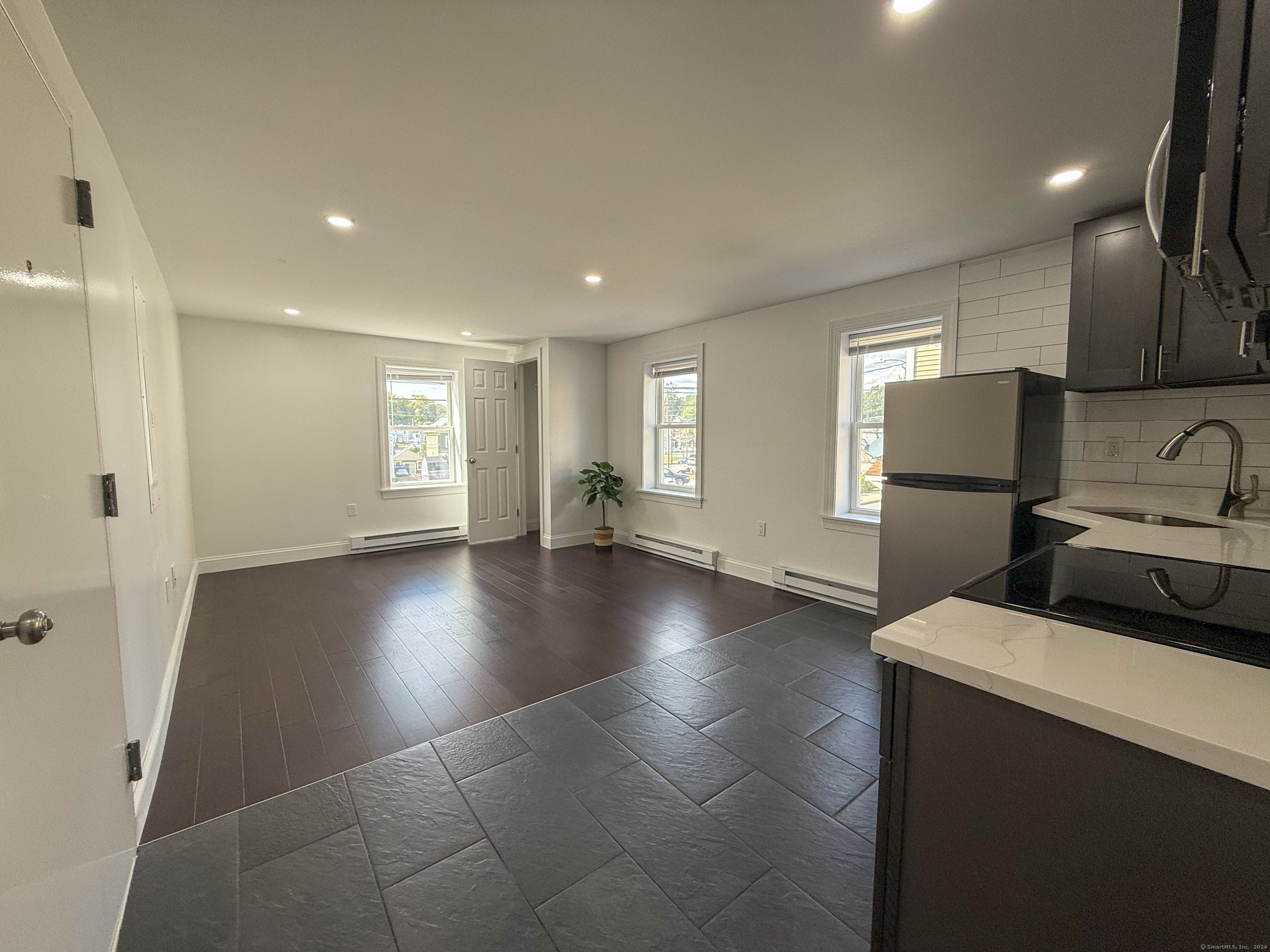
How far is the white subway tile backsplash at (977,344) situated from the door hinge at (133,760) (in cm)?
411

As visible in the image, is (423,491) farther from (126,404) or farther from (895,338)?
(895,338)

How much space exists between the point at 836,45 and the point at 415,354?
5236 millimetres

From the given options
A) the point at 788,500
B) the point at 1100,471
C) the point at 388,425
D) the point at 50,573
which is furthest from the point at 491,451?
the point at 1100,471

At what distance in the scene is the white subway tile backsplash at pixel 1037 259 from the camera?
2676 millimetres

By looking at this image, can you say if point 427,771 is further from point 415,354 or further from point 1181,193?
point 415,354

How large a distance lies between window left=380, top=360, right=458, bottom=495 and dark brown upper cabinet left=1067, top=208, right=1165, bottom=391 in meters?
5.55

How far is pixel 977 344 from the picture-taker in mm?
3047

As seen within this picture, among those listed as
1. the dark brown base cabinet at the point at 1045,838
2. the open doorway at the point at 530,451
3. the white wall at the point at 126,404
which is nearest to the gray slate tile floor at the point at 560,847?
→ the white wall at the point at 126,404

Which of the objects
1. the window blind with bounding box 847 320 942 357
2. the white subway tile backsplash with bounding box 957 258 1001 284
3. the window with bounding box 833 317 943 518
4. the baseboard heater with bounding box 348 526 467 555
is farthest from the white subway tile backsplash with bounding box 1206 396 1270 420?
the baseboard heater with bounding box 348 526 467 555

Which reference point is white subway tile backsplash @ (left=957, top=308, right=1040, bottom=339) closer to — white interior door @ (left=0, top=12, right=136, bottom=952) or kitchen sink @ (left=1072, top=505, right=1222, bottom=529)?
kitchen sink @ (left=1072, top=505, right=1222, bottom=529)

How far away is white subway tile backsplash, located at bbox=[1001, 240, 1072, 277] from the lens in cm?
268

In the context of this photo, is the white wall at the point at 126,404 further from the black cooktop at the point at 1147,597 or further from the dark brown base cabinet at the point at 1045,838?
the black cooktop at the point at 1147,597

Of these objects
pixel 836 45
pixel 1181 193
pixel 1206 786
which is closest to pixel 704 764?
pixel 1206 786

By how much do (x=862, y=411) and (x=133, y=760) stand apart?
407 cm
